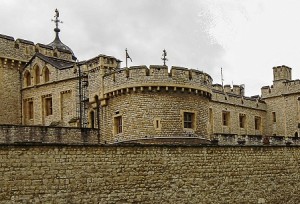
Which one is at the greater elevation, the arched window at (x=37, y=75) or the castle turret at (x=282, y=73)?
the castle turret at (x=282, y=73)

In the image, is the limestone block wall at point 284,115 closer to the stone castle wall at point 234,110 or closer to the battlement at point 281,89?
the battlement at point 281,89

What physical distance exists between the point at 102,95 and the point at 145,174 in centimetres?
862

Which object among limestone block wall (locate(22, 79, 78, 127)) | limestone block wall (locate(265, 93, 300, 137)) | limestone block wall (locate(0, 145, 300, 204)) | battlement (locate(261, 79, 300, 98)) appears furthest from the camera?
limestone block wall (locate(265, 93, 300, 137))

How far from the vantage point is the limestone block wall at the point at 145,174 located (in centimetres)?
1477

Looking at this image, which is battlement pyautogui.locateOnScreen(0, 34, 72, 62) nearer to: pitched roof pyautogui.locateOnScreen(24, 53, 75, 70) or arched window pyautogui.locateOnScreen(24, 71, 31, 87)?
pitched roof pyautogui.locateOnScreen(24, 53, 75, 70)

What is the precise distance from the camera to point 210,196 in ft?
64.3

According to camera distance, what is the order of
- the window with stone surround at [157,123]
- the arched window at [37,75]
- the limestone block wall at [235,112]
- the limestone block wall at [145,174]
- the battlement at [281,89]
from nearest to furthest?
the limestone block wall at [145,174] < the window with stone surround at [157,123] < the arched window at [37,75] < the limestone block wall at [235,112] < the battlement at [281,89]

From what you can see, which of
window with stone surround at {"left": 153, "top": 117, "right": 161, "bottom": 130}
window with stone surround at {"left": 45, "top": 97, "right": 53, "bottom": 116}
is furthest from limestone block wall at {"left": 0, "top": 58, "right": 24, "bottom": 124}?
window with stone surround at {"left": 153, "top": 117, "right": 161, "bottom": 130}

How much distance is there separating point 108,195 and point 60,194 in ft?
5.55

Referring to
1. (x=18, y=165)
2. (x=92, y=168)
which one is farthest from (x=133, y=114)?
(x=18, y=165)

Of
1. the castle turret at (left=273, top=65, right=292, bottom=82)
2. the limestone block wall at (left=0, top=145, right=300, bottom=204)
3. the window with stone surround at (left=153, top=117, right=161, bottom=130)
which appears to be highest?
the castle turret at (left=273, top=65, right=292, bottom=82)

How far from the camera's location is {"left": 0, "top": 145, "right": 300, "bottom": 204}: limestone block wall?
48.4ft

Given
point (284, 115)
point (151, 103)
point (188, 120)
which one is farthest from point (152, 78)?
point (284, 115)

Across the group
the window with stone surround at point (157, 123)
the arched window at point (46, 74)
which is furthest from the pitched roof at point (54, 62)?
the window with stone surround at point (157, 123)
